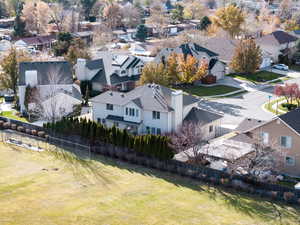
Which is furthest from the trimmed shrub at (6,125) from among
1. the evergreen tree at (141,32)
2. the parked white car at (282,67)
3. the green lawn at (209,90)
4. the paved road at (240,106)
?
the evergreen tree at (141,32)

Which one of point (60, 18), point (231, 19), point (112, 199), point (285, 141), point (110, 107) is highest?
point (231, 19)

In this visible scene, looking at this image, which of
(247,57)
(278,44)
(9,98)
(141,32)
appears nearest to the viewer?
(9,98)

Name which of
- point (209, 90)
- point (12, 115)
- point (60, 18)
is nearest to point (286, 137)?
point (209, 90)

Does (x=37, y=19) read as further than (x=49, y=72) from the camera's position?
Yes

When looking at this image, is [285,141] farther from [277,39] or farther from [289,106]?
[277,39]

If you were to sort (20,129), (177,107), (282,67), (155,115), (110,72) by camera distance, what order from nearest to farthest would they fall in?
(177,107)
(155,115)
(20,129)
(110,72)
(282,67)

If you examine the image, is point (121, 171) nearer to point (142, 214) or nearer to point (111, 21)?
point (142, 214)

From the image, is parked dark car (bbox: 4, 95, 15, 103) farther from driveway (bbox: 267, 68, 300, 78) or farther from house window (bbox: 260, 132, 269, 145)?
driveway (bbox: 267, 68, 300, 78)

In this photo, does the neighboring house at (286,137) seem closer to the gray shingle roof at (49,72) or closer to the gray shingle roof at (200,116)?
the gray shingle roof at (200,116)
